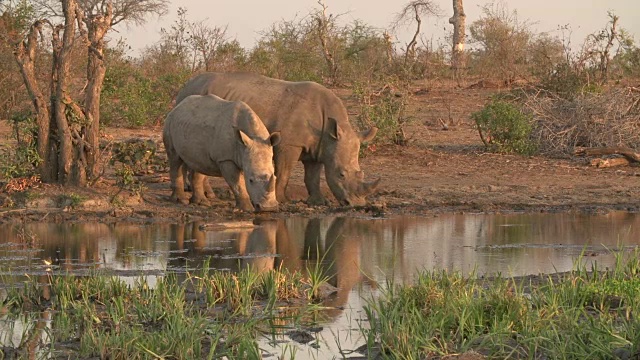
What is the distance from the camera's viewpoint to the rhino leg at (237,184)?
14.6 meters

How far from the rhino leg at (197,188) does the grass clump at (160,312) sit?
568 centimetres

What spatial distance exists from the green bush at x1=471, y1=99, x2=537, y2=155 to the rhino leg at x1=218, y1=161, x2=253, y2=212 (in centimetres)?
655

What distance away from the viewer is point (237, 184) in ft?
48.1

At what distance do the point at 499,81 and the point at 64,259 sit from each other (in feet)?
62.9

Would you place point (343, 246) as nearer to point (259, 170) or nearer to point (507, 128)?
point (259, 170)

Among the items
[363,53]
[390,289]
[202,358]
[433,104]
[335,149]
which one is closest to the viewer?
[202,358]

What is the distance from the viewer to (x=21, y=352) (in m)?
6.97

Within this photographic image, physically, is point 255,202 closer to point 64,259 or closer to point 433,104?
point 64,259

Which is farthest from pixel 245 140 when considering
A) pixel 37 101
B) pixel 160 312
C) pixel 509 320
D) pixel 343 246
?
pixel 509 320

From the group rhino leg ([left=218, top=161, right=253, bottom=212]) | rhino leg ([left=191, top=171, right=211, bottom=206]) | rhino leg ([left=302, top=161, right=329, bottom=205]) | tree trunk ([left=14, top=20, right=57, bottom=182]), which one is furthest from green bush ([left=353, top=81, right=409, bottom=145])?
tree trunk ([left=14, top=20, right=57, bottom=182])

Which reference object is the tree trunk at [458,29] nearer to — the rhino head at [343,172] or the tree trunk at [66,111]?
the rhino head at [343,172]

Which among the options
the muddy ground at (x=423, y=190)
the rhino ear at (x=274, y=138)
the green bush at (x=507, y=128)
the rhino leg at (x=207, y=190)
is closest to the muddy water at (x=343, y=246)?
the muddy ground at (x=423, y=190)

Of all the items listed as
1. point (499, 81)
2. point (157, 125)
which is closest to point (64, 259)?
point (157, 125)

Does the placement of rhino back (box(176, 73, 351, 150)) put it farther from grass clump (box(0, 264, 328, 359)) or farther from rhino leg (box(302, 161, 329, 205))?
grass clump (box(0, 264, 328, 359))
